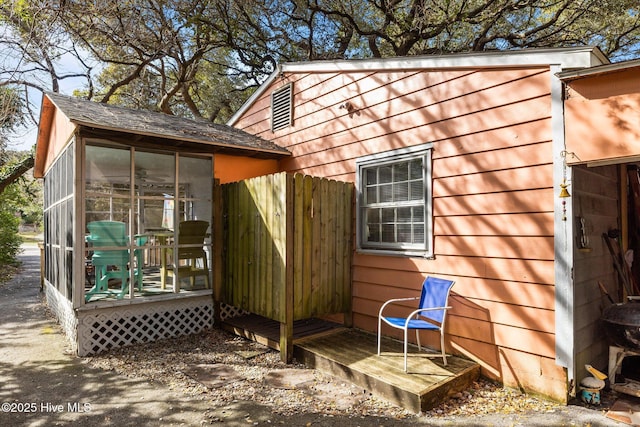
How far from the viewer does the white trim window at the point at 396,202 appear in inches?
163

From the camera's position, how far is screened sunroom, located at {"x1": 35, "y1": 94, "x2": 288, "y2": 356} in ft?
14.6

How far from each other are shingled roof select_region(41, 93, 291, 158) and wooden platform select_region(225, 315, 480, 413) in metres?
2.86

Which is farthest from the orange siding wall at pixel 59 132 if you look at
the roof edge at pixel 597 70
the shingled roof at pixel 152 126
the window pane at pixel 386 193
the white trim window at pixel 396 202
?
the roof edge at pixel 597 70

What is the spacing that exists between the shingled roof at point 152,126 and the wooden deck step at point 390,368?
3.15 metres

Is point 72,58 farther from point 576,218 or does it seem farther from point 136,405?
point 576,218

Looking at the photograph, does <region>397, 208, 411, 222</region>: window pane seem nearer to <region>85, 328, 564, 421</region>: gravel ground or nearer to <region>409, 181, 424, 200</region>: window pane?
<region>409, 181, 424, 200</region>: window pane

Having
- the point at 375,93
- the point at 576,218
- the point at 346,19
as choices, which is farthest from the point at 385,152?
the point at 346,19

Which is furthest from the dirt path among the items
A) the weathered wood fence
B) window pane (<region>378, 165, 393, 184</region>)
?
window pane (<region>378, 165, 393, 184</region>)

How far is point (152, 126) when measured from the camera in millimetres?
4945

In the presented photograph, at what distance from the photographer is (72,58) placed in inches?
455

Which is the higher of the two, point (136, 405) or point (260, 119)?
point (260, 119)

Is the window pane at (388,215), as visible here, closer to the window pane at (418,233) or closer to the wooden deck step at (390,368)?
the window pane at (418,233)

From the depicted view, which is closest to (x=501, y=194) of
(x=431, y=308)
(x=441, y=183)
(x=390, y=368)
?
(x=441, y=183)

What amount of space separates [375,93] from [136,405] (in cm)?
445
